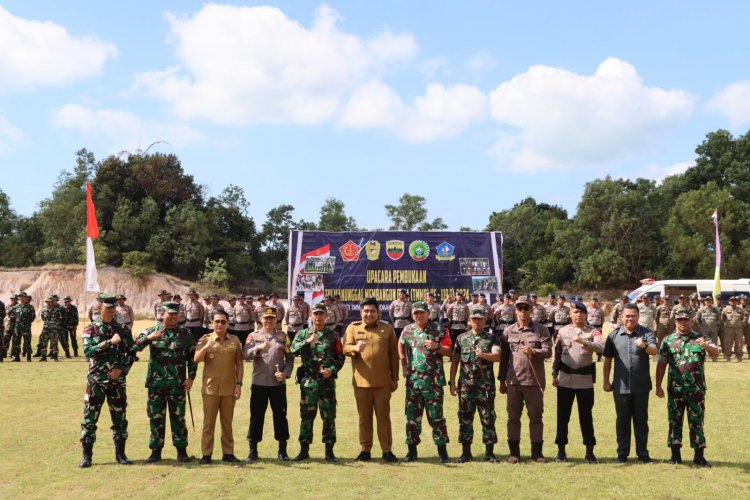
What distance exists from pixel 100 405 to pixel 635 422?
19.6 feet

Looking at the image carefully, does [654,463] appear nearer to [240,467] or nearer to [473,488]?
[473,488]

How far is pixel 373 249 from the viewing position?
22984 millimetres

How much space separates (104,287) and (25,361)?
77.4ft

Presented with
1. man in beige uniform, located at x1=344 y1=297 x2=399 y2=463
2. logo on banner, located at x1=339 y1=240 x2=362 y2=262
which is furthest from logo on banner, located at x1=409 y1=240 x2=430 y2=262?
man in beige uniform, located at x1=344 y1=297 x2=399 y2=463

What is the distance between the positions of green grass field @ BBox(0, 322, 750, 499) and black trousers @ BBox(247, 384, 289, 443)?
0.31 meters

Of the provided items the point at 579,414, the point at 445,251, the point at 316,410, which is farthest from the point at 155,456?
the point at 445,251

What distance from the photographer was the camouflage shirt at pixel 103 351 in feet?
24.5

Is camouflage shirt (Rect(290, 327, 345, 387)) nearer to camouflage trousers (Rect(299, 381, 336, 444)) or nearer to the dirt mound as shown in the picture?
camouflage trousers (Rect(299, 381, 336, 444))

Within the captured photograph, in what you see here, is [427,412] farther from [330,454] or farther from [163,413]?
[163,413]

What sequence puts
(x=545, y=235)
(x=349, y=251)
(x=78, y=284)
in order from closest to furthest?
(x=349, y=251)
(x=78, y=284)
(x=545, y=235)

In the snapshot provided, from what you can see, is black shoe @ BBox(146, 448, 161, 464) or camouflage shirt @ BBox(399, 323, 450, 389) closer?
black shoe @ BBox(146, 448, 161, 464)

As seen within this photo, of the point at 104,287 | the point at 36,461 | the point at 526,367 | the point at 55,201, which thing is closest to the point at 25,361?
the point at 36,461

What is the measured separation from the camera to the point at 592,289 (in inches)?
1823

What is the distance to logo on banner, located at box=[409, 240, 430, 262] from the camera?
906 inches
